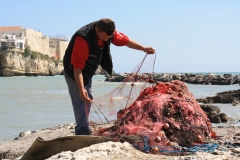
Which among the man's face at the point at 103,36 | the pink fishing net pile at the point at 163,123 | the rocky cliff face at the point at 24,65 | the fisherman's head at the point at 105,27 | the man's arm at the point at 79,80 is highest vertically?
the fisherman's head at the point at 105,27

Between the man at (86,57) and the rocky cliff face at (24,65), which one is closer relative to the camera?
the man at (86,57)

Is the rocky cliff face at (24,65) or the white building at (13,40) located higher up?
the white building at (13,40)

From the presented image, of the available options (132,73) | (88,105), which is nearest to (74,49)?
(88,105)

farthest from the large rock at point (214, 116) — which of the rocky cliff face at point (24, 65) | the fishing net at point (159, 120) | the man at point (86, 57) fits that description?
the rocky cliff face at point (24, 65)

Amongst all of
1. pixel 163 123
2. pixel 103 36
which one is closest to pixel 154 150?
pixel 163 123

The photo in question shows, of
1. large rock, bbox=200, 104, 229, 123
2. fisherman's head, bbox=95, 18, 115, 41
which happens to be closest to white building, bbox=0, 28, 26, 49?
large rock, bbox=200, 104, 229, 123

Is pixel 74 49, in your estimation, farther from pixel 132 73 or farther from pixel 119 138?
pixel 132 73

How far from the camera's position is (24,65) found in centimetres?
9362

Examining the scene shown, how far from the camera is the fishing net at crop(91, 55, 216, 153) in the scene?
5.66 meters

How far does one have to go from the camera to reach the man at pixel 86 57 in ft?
17.3

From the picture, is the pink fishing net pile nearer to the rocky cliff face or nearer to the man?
the man

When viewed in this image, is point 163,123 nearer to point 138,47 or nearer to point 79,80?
point 138,47

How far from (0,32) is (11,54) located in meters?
21.7

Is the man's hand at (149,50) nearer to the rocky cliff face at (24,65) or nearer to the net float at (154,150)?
the net float at (154,150)
